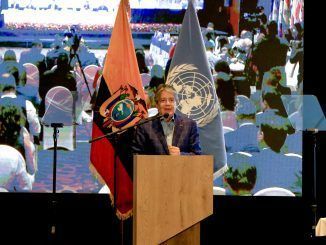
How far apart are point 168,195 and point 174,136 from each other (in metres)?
0.99

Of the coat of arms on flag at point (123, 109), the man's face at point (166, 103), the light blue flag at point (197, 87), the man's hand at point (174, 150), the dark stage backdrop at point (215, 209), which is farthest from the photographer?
the dark stage backdrop at point (215, 209)

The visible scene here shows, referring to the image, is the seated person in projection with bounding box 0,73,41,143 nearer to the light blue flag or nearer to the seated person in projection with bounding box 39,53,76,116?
the seated person in projection with bounding box 39,53,76,116

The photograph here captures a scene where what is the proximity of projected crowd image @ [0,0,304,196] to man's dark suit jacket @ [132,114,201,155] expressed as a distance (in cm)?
130

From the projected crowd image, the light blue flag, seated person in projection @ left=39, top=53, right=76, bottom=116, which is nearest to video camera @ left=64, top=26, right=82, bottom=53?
the projected crowd image

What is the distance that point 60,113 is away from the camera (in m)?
5.70

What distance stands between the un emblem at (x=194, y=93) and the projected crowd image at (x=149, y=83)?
11 mm

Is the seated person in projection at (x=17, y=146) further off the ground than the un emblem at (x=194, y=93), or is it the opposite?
the un emblem at (x=194, y=93)

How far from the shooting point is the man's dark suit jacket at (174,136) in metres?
4.17

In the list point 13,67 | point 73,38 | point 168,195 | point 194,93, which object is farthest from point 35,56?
point 168,195

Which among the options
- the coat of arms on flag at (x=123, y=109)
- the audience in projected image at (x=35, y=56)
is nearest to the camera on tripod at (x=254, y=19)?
the coat of arms on flag at (x=123, y=109)

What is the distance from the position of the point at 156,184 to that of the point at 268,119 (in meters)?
2.70

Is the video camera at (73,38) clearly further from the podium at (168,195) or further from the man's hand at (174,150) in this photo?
the podium at (168,195)

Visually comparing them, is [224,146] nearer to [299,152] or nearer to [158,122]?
[299,152]

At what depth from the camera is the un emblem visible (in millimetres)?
5590
